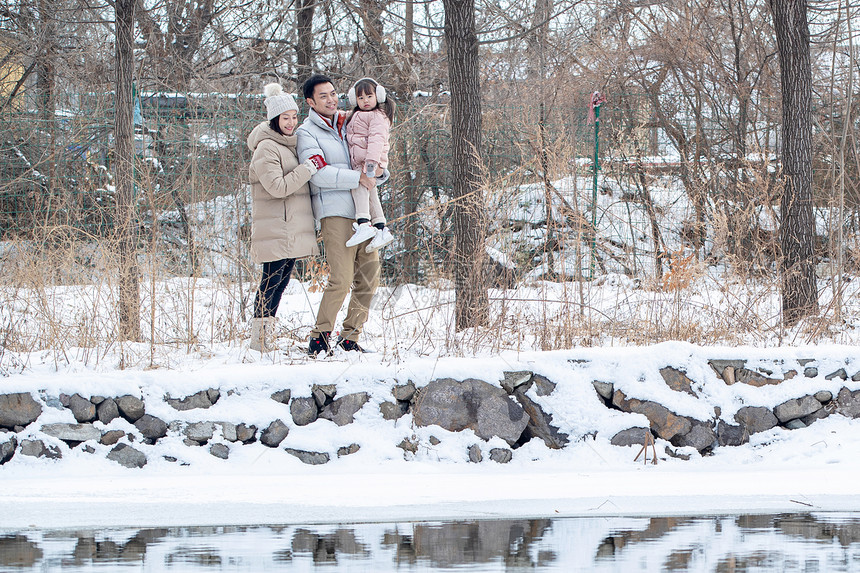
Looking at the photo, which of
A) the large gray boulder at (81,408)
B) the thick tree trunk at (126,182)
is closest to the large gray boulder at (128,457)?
the large gray boulder at (81,408)

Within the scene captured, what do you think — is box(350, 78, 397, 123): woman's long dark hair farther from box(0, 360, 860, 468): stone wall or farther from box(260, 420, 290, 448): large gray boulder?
box(260, 420, 290, 448): large gray boulder

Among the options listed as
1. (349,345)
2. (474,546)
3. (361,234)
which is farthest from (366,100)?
(474,546)

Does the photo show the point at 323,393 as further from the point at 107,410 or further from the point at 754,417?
the point at 754,417

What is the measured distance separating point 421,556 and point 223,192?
766 centimetres

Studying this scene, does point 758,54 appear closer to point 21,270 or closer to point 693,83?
point 693,83

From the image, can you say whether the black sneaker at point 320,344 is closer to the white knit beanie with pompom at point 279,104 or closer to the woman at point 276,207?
the woman at point 276,207

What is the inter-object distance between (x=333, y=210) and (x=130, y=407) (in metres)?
1.68

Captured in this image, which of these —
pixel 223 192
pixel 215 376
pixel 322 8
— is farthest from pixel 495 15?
pixel 215 376

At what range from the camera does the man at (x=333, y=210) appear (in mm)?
6000

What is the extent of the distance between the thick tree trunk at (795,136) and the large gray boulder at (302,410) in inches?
188

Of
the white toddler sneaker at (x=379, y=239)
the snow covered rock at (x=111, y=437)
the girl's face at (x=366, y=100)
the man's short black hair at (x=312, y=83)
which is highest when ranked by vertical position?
the man's short black hair at (x=312, y=83)

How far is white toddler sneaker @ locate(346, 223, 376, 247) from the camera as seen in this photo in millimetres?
5902

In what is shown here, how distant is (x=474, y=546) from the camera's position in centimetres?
370

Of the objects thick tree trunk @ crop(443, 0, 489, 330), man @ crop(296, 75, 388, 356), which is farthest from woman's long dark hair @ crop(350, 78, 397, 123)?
thick tree trunk @ crop(443, 0, 489, 330)
